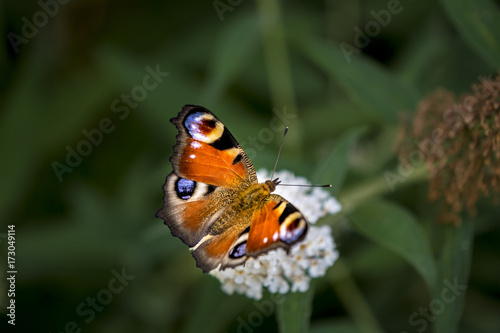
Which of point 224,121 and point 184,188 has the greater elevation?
point 224,121

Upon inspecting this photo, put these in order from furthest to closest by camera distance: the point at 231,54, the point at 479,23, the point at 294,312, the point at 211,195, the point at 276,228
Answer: the point at 231,54, the point at 479,23, the point at 211,195, the point at 294,312, the point at 276,228

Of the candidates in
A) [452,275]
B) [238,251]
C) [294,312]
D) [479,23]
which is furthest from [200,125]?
[479,23]

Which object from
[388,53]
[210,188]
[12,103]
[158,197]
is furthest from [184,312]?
[388,53]

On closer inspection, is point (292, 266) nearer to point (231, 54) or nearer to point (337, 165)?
point (337, 165)

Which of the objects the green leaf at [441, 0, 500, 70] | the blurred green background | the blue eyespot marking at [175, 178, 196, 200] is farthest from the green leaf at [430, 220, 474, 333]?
the blue eyespot marking at [175, 178, 196, 200]

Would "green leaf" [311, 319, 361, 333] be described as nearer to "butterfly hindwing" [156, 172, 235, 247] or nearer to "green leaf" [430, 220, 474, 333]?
"green leaf" [430, 220, 474, 333]

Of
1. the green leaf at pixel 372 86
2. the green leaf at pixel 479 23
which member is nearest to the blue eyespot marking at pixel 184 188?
the green leaf at pixel 372 86

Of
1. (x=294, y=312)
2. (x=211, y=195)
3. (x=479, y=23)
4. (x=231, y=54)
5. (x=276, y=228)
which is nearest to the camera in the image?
(x=276, y=228)
